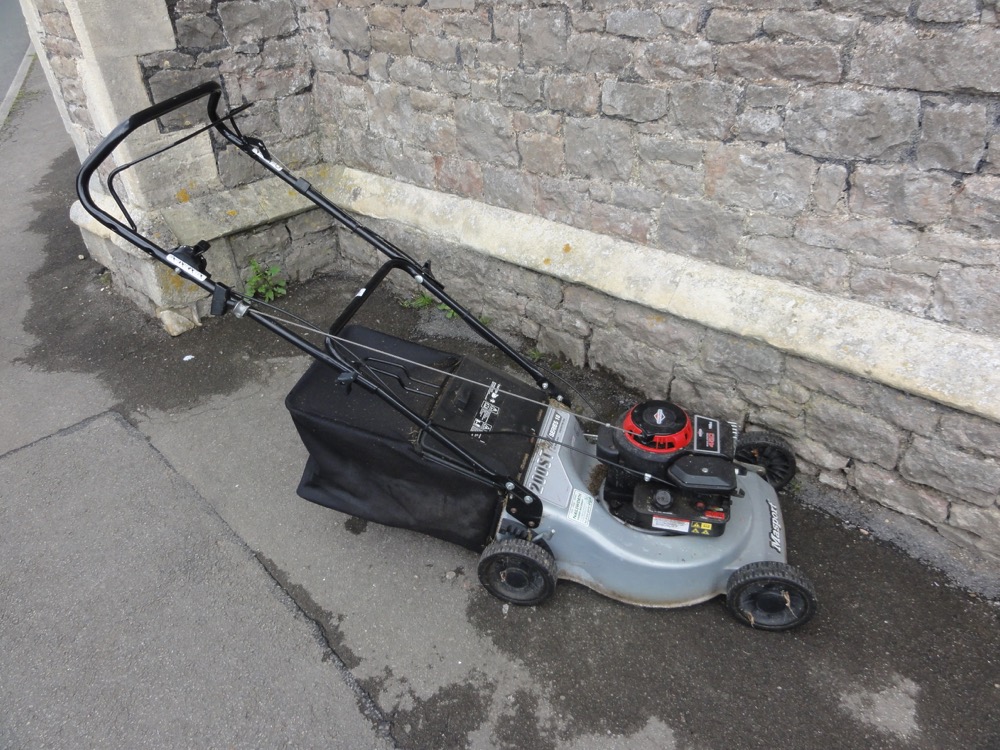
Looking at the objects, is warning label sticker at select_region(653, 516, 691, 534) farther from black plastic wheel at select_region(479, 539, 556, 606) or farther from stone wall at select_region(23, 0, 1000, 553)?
stone wall at select_region(23, 0, 1000, 553)

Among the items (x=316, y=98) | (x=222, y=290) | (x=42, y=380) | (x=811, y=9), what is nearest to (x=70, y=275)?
(x=42, y=380)

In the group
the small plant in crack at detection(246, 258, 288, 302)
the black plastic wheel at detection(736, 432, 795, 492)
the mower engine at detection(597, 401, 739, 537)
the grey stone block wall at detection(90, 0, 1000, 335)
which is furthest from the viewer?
the small plant in crack at detection(246, 258, 288, 302)

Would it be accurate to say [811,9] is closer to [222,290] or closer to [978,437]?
[978,437]

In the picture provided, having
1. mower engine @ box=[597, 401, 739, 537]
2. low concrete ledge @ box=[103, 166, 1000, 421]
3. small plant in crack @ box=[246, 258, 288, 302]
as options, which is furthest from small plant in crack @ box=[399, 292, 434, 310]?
mower engine @ box=[597, 401, 739, 537]

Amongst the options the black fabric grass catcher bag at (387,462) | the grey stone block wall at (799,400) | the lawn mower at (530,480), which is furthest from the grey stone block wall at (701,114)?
the black fabric grass catcher bag at (387,462)

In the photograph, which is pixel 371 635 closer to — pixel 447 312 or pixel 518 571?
pixel 518 571

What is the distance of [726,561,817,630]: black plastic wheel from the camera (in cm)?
255

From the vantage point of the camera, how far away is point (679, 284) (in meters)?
3.33

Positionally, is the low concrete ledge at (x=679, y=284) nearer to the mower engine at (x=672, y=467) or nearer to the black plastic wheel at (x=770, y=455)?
the black plastic wheel at (x=770, y=455)

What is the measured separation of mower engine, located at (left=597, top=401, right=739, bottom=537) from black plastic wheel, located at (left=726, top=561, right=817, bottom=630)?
8.0 inches

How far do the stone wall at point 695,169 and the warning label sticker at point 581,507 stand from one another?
1096mm

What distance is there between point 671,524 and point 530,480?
57cm

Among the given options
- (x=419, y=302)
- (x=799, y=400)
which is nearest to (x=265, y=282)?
(x=419, y=302)

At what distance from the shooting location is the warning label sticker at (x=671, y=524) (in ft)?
8.69
